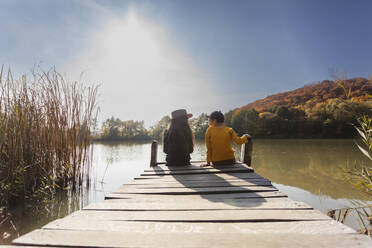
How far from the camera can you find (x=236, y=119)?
86.7ft

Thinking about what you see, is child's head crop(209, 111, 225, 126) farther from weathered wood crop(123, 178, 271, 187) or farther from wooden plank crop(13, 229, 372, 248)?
wooden plank crop(13, 229, 372, 248)

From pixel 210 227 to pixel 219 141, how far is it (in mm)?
1878

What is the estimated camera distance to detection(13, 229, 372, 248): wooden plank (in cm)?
81

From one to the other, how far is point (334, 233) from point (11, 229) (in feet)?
9.66

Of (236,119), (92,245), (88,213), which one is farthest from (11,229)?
(236,119)

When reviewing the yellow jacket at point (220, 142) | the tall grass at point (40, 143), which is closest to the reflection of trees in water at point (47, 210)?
the tall grass at point (40, 143)

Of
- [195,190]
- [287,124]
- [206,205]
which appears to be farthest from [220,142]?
[287,124]

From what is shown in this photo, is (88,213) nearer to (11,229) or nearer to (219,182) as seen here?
(219,182)

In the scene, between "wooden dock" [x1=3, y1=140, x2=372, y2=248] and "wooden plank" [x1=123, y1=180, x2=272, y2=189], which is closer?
"wooden dock" [x1=3, y1=140, x2=372, y2=248]

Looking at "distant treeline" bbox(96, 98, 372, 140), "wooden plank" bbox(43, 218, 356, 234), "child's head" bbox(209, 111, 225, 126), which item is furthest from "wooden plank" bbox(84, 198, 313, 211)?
"distant treeline" bbox(96, 98, 372, 140)

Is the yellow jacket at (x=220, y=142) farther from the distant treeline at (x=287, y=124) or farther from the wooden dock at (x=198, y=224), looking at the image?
the distant treeline at (x=287, y=124)

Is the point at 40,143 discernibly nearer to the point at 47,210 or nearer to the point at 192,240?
the point at 47,210

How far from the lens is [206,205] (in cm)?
133

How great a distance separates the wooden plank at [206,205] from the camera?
1.28 metres
